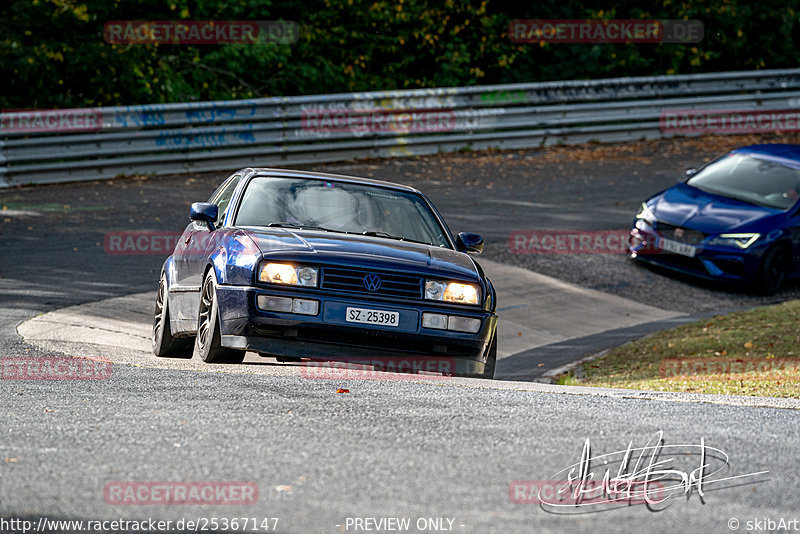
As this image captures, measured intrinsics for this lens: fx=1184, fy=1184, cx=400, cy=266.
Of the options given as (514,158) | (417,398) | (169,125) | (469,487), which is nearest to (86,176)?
(169,125)

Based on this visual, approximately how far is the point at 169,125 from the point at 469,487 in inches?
597

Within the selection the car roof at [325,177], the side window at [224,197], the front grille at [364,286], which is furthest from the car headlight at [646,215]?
the front grille at [364,286]

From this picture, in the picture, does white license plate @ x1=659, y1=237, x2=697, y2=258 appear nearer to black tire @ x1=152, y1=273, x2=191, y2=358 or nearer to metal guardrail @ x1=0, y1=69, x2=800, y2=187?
black tire @ x1=152, y1=273, x2=191, y2=358

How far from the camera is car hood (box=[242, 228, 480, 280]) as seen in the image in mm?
7793

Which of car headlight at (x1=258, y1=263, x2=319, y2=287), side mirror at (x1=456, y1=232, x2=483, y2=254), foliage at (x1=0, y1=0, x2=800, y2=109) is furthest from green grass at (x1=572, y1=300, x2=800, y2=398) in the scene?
foliage at (x1=0, y1=0, x2=800, y2=109)

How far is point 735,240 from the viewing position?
579 inches

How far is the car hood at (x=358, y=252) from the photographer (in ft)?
25.6

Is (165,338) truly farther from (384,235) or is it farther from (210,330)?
(384,235)

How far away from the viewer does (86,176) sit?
727 inches

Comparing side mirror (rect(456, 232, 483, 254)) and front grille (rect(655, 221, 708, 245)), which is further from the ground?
side mirror (rect(456, 232, 483, 254))

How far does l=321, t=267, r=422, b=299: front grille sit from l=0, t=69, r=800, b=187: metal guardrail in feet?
36.5

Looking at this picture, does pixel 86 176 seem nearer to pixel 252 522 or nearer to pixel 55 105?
pixel 55 105

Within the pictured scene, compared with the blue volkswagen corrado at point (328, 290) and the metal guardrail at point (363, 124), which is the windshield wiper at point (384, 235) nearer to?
the blue volkswagen corrado at point (328, 290)

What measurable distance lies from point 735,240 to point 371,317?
Result: 323 inches
